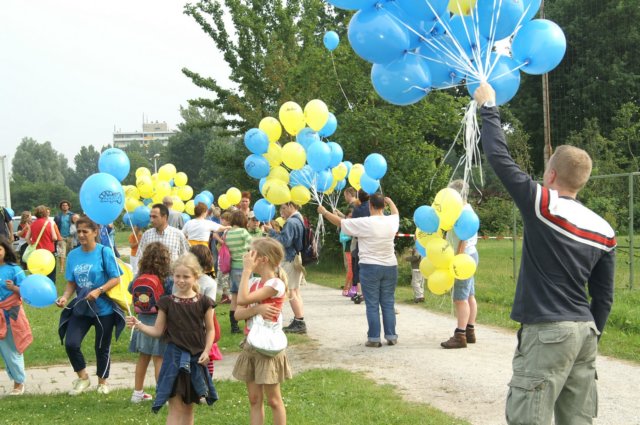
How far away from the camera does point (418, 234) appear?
716 cm

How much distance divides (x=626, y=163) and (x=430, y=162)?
62.2 ft

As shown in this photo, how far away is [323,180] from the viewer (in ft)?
30.1

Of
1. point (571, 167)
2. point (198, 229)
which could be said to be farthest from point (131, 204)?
point (571, 167)

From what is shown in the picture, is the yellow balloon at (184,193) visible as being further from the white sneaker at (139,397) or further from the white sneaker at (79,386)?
the white sneaker at (139,397)

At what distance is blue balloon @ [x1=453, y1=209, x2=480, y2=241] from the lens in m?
6.60

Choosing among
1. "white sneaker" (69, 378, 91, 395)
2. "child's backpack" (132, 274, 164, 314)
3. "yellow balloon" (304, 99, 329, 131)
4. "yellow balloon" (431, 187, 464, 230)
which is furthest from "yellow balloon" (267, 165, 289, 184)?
"white sneaker" (69, 378, 91, 395)

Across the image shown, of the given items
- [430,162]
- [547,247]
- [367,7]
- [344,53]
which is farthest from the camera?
[344,53]

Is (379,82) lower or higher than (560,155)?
higher

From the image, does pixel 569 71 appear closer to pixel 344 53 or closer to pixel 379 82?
pixel 344 53

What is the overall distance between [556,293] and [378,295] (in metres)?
4.80

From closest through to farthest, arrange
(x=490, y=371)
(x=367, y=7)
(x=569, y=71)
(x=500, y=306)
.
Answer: (x=367, y=7) < (x=490, y=371) < (x=500, y=306) < (x=569, y=71)

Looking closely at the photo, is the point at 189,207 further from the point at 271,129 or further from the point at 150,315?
the point at 150,315

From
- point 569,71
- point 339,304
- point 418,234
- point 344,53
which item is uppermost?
point 569,71

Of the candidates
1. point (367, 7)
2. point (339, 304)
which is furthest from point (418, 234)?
point (339, 304)
